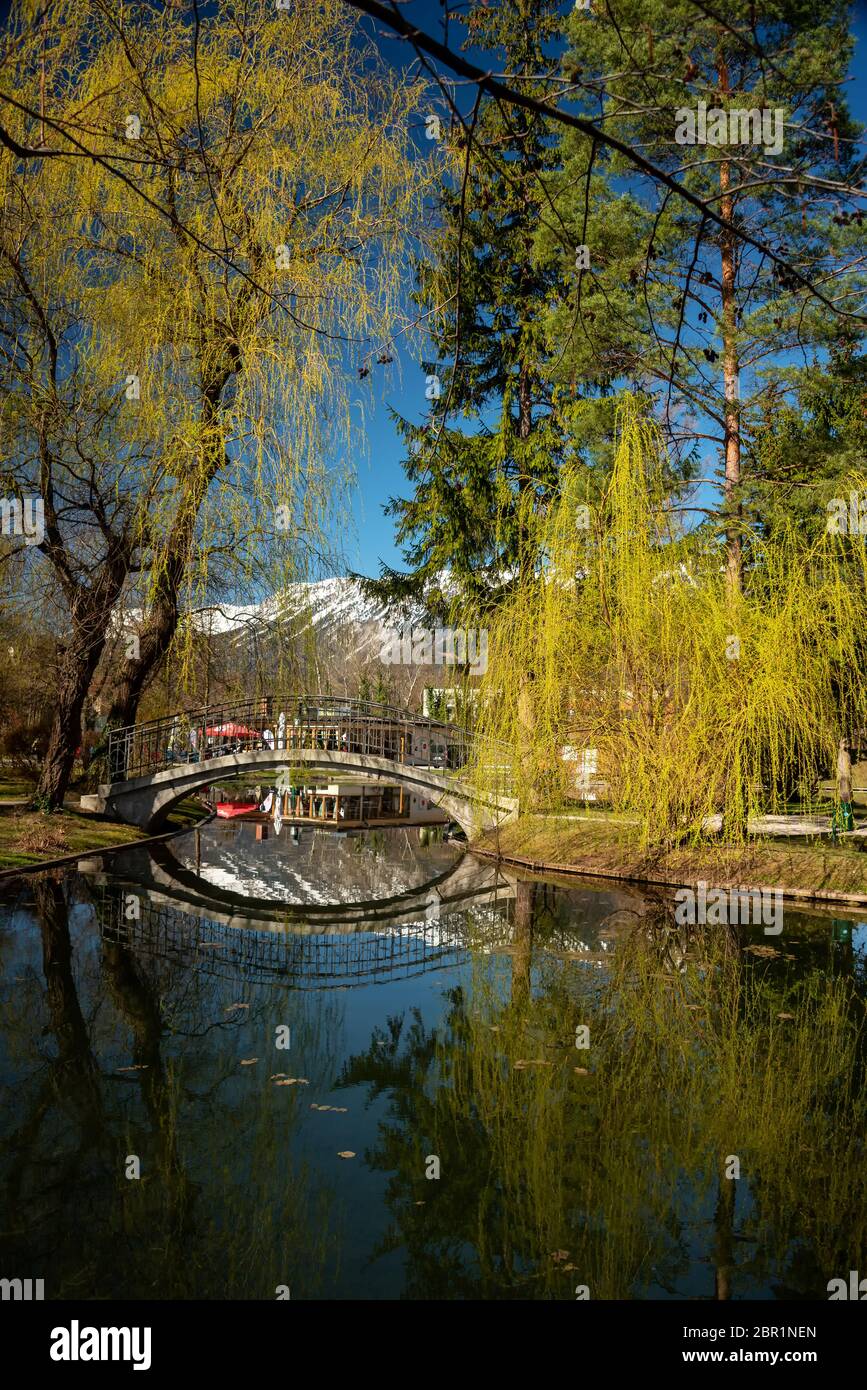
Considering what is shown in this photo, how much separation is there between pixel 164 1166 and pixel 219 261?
15.6 feet

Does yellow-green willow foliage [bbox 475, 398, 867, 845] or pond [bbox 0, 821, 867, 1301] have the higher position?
yellow-green willow foliage [bbox 475, 398, 867, 845]

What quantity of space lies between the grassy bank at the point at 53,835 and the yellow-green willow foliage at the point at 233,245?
898cm

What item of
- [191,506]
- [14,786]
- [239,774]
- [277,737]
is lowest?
[14,786]

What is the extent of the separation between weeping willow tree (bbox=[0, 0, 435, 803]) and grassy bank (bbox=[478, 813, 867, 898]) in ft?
28.3

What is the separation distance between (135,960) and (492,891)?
19.6ft

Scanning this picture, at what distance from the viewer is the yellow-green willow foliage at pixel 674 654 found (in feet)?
38.5

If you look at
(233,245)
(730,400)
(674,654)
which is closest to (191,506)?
(233,245)

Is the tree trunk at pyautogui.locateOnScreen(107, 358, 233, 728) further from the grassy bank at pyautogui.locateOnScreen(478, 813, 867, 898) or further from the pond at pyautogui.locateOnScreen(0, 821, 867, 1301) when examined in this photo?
the grassy bank at pyautogui.locateOnScreen(478, 813, 867, 898)

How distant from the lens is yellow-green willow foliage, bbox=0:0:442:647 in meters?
5.65

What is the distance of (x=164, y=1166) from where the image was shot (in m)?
4.54

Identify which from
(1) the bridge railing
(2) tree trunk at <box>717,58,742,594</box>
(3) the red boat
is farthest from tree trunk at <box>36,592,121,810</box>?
(3) the red boat

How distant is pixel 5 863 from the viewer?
43.6 feet

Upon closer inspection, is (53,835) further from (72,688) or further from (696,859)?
(696,859)
